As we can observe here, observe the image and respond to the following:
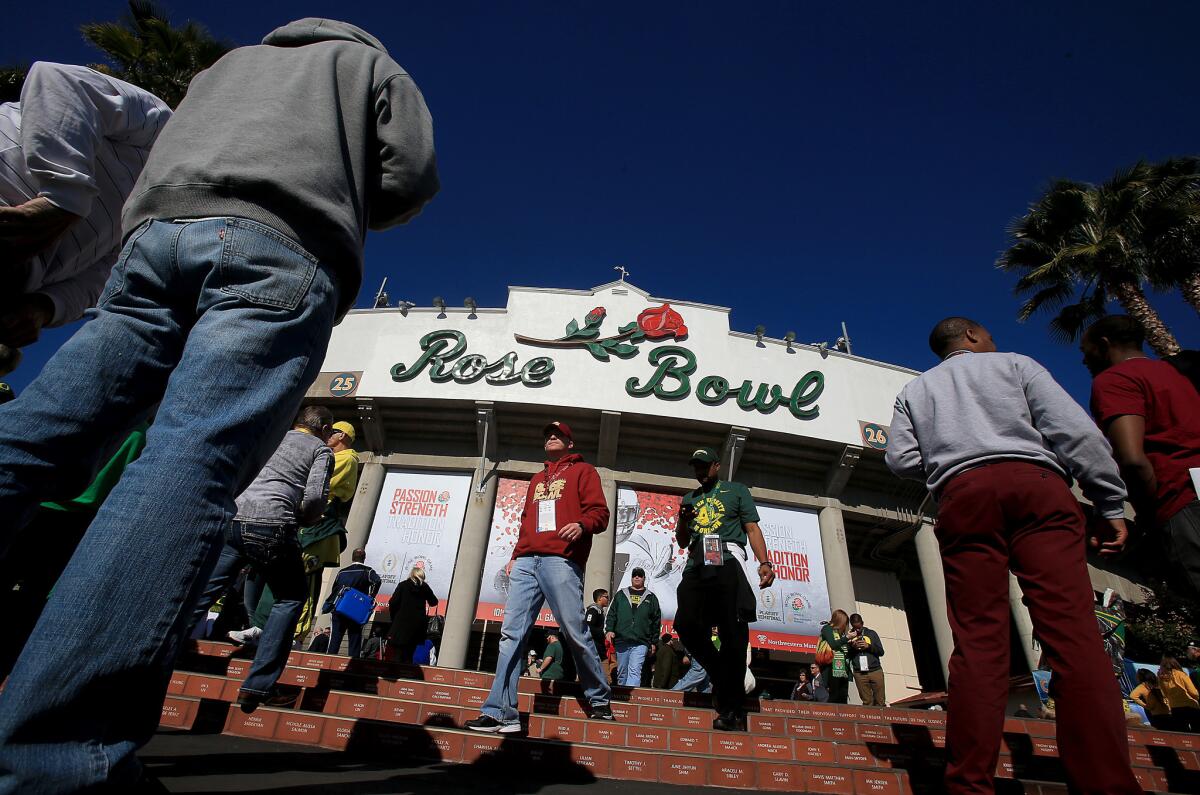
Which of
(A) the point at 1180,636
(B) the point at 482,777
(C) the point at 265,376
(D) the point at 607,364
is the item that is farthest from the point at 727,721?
(A) the point at 1180,636

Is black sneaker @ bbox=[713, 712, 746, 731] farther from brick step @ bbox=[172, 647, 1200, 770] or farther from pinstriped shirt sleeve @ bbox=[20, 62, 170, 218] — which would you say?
pinstriped shirt sleeve @ bbox=[20, 62, 170, 218]

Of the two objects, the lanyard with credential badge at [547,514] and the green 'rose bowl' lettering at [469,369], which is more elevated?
the green 'rose bowl' lettering at [469,369]

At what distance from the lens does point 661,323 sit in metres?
18.7

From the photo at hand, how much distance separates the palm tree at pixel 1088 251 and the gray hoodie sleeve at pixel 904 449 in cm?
1376

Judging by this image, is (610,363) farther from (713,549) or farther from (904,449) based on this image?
(904,449)

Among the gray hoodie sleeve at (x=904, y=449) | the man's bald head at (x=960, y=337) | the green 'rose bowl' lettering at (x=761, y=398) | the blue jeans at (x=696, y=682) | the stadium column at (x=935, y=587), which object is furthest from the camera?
the green 'rose bowl' lettering at (x=761, y=398)

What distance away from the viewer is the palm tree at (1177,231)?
1270 cm

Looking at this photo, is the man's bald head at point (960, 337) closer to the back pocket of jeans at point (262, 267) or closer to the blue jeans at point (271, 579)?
the back pocket of jeans at point (262, 267)

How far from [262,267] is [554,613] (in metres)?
3.11

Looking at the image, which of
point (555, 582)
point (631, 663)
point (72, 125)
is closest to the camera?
point (72, 125)

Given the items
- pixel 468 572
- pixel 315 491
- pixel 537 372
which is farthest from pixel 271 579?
pixel 537 372

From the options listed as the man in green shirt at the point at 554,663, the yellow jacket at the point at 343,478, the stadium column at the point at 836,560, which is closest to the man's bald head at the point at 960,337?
the yellow jacket at the point at 343,478

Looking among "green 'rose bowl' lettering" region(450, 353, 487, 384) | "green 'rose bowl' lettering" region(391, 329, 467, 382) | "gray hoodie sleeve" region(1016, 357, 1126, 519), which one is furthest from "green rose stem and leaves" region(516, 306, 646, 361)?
"gray hoodie sleeve" region(1016, 357, 1126, 519)

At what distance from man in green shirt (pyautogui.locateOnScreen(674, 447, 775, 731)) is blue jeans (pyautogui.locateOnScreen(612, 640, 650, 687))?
13.2ft
